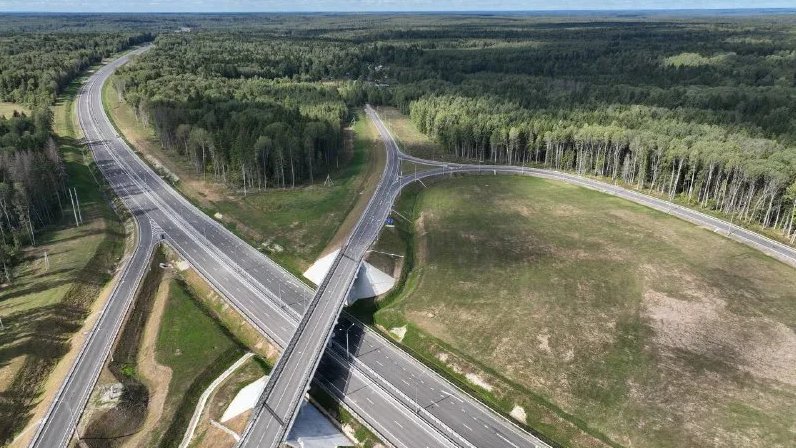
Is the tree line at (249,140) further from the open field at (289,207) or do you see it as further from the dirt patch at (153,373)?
the dirt patch at (153,373)

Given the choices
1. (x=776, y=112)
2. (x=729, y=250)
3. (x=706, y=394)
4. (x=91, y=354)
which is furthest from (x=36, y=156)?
(x=776, y=112)

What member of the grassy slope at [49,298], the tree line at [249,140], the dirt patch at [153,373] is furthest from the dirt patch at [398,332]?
the tree line at [249,140]

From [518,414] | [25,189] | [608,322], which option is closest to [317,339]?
[518,414]

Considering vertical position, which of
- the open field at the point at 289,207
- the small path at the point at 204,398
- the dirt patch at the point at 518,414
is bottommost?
the small path at the point at 204,398

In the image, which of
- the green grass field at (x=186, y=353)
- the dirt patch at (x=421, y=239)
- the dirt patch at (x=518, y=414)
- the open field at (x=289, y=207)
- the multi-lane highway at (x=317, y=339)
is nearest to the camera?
the multi-lane highway at (x=317, y=339)

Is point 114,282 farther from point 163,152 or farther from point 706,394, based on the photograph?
point 706,394

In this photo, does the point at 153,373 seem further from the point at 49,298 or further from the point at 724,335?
the point at 724,335

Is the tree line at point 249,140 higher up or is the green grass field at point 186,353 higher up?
the tree line at point 249,140
